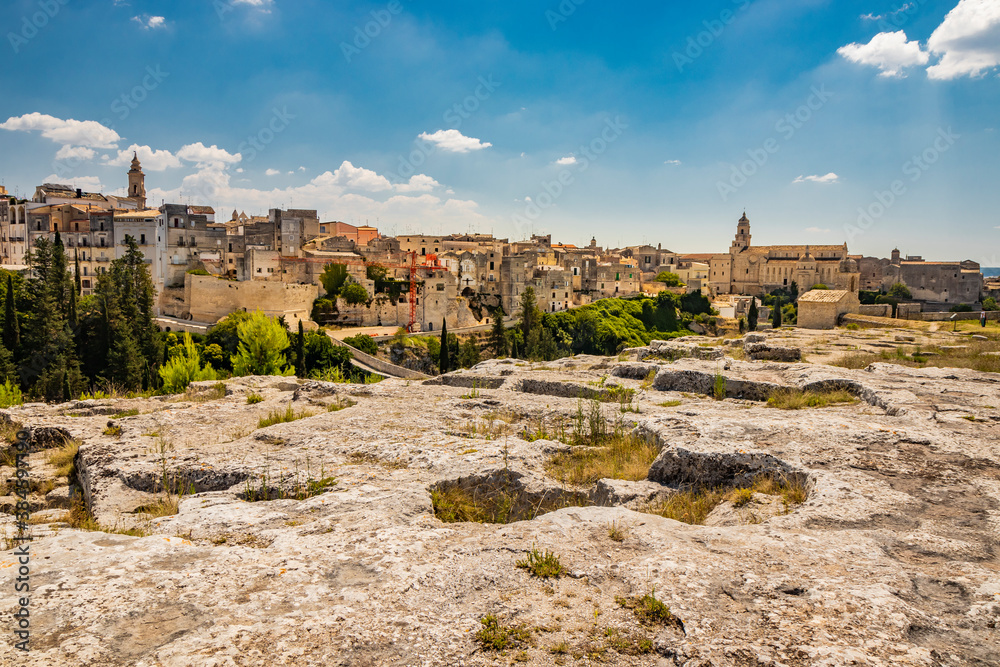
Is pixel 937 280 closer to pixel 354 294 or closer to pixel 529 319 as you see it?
pixel 529 319

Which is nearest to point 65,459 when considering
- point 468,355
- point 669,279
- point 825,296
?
point 825,296

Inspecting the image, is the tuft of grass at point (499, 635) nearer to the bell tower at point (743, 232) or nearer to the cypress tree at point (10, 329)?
the cypress tree at point (10, 329)

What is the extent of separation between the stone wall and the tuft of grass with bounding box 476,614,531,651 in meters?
53.0

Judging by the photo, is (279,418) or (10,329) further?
(10,329)

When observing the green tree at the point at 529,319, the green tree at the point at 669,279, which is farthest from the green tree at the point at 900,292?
the green tree at the point at 529,319

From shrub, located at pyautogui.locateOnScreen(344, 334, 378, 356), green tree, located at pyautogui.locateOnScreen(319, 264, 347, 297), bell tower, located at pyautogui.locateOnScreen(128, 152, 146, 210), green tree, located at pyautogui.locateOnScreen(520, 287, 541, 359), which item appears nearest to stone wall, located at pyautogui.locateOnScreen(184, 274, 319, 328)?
green tree, located at pyautogui.locateOnScreen(319, 264, 347, 297)

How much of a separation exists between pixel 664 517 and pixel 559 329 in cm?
6057

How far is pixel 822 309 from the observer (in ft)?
85.0

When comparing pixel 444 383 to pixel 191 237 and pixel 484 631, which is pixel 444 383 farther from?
pixel 191 237

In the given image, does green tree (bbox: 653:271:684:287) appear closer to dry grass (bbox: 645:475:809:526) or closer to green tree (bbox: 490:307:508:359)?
green tree (bbox: 490:307:508:359)

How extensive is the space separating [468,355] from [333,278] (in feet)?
59.2

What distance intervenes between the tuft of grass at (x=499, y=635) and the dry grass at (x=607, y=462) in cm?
258

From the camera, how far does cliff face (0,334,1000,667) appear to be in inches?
104

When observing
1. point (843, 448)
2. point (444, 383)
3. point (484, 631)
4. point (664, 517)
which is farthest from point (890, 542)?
point (444, 383)
